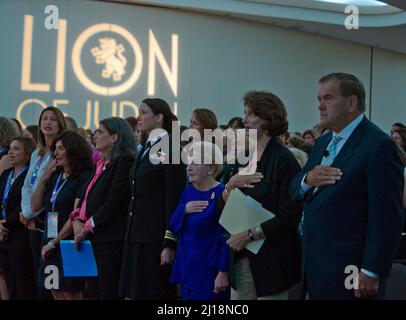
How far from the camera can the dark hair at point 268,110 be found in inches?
124

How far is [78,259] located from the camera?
409cm

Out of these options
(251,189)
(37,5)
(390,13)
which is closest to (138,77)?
(37,5)

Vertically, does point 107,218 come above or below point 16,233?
above

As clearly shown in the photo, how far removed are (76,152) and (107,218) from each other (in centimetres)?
71

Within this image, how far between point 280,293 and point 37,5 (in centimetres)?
957

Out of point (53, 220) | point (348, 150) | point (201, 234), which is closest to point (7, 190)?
point (53, 220)

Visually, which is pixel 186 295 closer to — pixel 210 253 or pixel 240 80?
pixel 210 253

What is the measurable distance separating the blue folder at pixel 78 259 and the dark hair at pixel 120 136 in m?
0.67

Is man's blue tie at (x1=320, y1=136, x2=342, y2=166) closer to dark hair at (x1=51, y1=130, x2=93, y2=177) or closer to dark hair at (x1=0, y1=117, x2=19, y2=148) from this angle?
dark hair at (x1=51, y1=130, x2=93, y2=177)

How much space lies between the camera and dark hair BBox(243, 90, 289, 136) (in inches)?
124

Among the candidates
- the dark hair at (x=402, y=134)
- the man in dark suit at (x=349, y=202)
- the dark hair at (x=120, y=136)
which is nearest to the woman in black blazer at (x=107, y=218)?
the dark hair at (x=120, y=136)

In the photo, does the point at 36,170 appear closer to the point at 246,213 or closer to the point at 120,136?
the point at 120,136

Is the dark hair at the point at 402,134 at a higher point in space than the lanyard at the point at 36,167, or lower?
higher

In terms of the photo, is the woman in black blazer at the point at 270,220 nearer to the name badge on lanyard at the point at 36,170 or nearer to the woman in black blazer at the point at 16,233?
the name badge on lanyard at the point at 36,170
